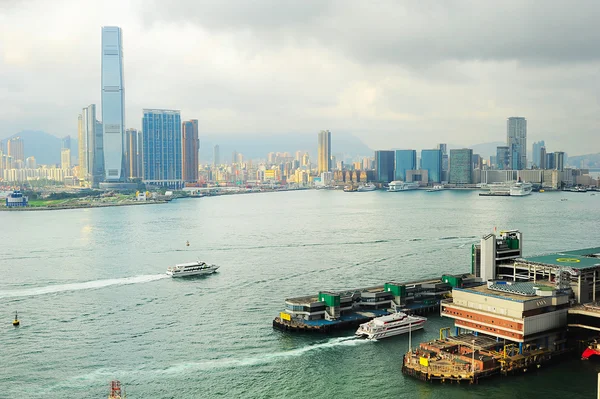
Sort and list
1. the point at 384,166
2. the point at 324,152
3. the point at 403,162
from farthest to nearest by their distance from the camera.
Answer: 1. the point at 324,152
2. the point at 384,166
3. the point at 403,162

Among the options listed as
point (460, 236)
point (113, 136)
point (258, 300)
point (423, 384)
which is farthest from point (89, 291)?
point (113, 136)

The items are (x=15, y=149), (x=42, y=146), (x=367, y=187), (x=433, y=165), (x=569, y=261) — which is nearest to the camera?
(x=569, y=261)

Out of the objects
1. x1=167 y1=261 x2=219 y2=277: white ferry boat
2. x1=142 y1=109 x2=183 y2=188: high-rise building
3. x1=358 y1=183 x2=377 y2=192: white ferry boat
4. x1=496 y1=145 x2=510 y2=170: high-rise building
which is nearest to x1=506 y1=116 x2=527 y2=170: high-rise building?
x1=496 y1=145 x2=510 y2=170: high-rise building

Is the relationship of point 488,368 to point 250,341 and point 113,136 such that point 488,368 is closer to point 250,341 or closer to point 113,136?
point 250,341

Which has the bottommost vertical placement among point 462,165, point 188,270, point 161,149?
point 188,270

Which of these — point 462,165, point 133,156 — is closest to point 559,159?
point 462,165

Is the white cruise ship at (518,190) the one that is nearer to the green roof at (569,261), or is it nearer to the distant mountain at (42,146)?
the green roof at (569,261)

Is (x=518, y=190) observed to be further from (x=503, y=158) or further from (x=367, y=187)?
(x=503, y=158)
